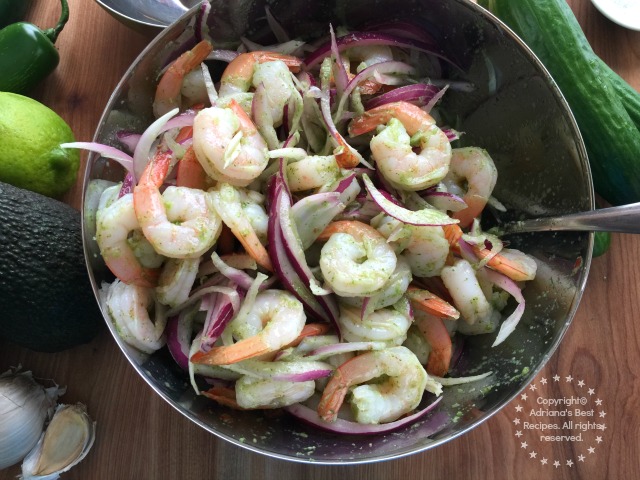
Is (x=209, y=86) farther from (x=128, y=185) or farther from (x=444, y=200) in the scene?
(x=444, y=200)

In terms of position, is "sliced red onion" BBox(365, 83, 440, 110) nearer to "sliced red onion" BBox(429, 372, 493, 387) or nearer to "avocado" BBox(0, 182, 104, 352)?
"sliced red onion" BBox(429, 372, 493, 387)

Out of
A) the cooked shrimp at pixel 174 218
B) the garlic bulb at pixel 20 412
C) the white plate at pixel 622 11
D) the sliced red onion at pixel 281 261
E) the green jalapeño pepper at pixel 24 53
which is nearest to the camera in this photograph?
the cooked shrimp at pixel 174 218

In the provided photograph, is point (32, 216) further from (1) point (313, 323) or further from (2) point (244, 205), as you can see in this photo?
(1) point (313, 323)

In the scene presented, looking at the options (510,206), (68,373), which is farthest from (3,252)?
(510,206)

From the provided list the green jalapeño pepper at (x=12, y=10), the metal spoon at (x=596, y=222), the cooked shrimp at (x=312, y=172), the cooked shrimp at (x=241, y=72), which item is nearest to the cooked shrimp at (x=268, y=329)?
the cooked shrimp at (x=312, y=172)

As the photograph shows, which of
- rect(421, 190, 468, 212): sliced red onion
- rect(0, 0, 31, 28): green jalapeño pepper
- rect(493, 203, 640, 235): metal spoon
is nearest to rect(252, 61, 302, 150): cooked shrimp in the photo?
rect(421, 190, 468, 212): sliced red onion

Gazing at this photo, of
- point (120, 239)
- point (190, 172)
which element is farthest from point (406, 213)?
point (120, 239)

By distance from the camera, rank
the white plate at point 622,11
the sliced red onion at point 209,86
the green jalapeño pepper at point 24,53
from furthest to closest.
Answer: the white plate at point 622,11 < the green jalapeño pepper at point 24,53 < the sliced red onion at point 209,86

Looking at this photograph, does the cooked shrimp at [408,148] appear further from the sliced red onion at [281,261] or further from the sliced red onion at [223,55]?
the sliced red onion at [223,55]
